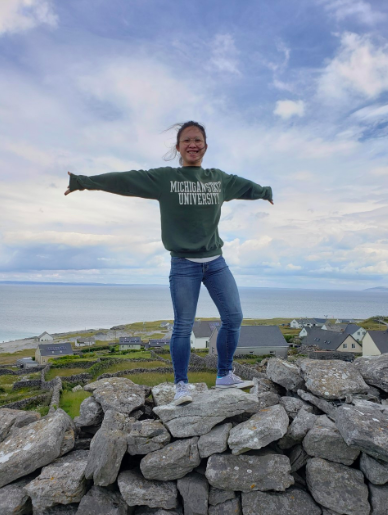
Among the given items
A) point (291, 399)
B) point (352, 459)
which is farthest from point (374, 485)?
point (291, 399)

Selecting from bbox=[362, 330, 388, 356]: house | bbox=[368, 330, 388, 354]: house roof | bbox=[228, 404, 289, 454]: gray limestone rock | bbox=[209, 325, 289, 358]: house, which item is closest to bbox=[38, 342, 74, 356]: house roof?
bbox=[209, 325, 289, 358]: house

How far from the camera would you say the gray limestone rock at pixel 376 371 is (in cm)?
684

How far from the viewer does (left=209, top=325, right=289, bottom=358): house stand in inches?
1672

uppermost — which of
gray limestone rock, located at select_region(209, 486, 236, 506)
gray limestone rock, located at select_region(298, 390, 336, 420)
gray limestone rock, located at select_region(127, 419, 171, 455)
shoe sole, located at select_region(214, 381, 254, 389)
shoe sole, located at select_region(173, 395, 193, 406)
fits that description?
shoe sole, located at select_region(214, 381, 254, 389)

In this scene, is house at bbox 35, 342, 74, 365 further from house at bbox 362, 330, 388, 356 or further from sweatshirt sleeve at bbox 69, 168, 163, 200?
sweatshirt sleeve at bbox 69, 168, 163, 200

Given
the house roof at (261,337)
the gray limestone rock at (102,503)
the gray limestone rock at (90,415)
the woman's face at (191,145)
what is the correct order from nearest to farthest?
the gray limestone rock at (102,503) < the woman's face at (191,145) < the gray limestone rock at (90,415) < the house roof at (261,337)

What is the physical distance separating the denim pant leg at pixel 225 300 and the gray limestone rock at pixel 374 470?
2554 millimetres

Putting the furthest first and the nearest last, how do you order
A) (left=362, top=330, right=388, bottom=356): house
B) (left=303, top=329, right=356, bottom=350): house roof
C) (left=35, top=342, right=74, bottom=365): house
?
(left=303, top=329, right=356, bottom=350): house roof → (left=35, top=342, right=74, bottom=365): house → (left=362, top=330, right=388, bottom=356): house

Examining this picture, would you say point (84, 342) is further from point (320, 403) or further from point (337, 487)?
point (337, 487)

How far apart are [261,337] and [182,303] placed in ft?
135

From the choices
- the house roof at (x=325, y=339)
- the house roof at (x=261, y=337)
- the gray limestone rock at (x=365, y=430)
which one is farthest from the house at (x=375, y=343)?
the gray limestone rock at (x=365, y=430)

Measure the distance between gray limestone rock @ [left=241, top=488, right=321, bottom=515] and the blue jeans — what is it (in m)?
2.04

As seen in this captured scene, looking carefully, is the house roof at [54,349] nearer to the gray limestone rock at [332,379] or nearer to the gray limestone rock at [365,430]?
the gray limestone rock at [332,379]

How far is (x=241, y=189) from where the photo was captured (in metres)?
6.16
